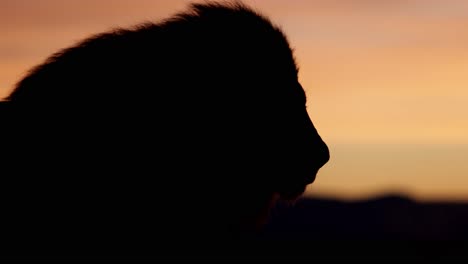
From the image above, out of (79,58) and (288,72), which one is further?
(288,72)

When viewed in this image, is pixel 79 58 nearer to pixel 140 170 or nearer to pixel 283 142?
pixel 140 170

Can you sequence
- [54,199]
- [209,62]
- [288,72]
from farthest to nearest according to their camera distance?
1. [288,72]
2. [209,62]
3. [54,199]

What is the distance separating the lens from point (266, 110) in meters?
8.35

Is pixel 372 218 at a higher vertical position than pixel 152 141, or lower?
lower

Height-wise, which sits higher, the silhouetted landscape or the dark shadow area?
the dark shadow area

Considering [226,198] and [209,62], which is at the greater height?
[209,62]

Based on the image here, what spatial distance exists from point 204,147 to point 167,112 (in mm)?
328

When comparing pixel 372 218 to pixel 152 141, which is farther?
pixel 372 218


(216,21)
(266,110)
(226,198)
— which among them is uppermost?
(216,21)

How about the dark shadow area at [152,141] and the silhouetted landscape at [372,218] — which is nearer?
the dark shadow area at [152,141]

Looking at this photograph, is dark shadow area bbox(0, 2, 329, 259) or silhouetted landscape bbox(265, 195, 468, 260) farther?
silhouetted landscape bbox(265, 195, 468, 260)

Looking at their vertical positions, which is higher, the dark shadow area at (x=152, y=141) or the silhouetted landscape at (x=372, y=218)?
the dark shadow area at (x=152, y=141)

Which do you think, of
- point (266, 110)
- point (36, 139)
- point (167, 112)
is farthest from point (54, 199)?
point (266, 110)

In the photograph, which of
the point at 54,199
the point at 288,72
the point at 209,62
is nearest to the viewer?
the point at 54,199
